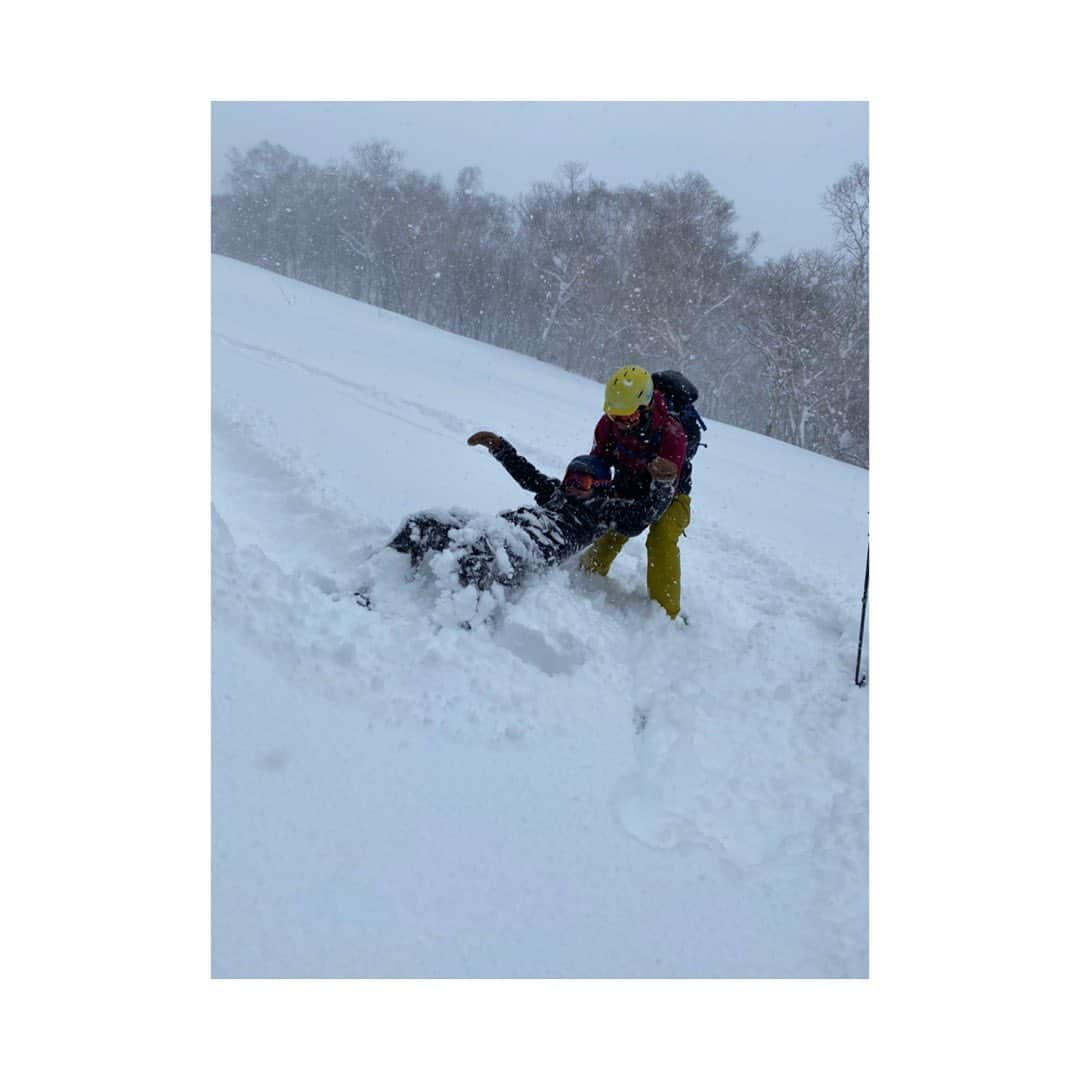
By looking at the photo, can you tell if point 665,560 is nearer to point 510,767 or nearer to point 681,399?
point 681,399

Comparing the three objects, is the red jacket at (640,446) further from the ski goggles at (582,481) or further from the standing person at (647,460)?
the ski goggles at (582,481)

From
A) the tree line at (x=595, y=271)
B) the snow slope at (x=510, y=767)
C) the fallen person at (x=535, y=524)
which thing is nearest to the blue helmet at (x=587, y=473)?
the fallen person at (x=535, y=524)

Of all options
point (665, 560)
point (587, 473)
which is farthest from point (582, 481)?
point (665, 560)

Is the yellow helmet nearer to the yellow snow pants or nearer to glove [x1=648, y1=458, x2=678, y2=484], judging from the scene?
glove [x1=648, y1=458, x2=678, y2=484]

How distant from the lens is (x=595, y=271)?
11422mm

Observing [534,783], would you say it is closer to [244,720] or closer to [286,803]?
[286,803]

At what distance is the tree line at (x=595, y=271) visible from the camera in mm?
6363

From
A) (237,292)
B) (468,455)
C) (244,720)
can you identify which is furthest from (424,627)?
(237,292)

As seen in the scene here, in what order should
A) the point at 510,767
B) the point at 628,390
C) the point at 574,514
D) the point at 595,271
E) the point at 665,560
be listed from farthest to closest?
the point at 595,271
the point at 665,560
the point at 574,514
the point at 628,390
the point at 510,767

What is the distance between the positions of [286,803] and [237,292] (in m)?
8.15

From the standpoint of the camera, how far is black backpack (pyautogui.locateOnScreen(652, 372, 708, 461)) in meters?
4.23

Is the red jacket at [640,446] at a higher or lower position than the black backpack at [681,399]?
lower

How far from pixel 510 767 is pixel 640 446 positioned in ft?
6.69

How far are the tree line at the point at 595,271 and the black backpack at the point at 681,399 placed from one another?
1.01 meters
